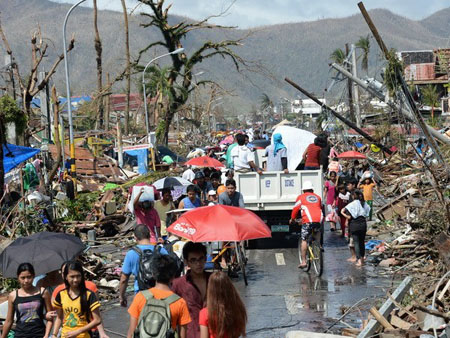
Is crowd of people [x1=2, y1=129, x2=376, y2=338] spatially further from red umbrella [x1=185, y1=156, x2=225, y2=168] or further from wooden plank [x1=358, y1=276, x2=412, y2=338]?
red umbrella [x1=185, y1=156, x2=225, y2=168]

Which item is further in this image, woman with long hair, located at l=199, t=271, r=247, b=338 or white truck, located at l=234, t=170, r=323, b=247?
white truck, located at l=234, t=170, r=323, b=247

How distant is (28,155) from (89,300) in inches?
567

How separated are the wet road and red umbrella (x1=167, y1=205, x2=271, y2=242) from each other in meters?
1.62

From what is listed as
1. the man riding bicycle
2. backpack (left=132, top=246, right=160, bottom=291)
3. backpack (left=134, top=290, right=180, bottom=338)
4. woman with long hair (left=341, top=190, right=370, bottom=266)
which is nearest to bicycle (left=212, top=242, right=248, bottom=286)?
the man riding bicycle

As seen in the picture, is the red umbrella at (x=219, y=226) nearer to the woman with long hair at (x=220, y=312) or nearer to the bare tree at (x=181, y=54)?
the woman with long hair at (x=220, y=312)

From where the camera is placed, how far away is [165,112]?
5138 cm

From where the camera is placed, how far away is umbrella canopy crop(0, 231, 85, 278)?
9057 mm

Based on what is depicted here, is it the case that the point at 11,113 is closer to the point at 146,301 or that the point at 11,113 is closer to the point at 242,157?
the point at 242,157

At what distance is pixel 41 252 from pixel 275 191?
9.72 meters

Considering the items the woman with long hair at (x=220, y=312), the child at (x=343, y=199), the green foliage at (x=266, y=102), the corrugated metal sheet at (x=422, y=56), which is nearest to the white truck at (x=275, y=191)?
the child at (x=343, y=199)

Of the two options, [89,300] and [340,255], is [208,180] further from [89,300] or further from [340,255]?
[89,300]

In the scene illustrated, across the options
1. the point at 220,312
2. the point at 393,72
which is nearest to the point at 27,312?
the point at 220,312

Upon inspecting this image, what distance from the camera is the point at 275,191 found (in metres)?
18.5

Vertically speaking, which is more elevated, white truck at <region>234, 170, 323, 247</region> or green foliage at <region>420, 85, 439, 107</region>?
green foliage at <region>420, 85, 439, 107</region>
